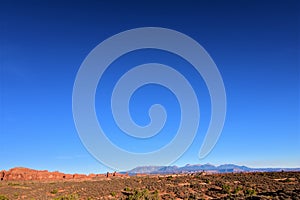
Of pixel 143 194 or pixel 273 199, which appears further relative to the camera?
pixel 143 194

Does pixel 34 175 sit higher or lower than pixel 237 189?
higher

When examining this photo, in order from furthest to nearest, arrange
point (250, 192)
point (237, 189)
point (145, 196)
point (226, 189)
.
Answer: point (226, 189) < point (237, 189) < point (145, 196) < point (250, 192)

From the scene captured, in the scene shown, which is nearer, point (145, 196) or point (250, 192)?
point (250, 192)

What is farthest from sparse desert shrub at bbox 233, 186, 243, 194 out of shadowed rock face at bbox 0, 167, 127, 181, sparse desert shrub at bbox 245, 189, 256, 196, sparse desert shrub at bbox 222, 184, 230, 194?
shadowed rock face at bbox 0, 167, 127, 181

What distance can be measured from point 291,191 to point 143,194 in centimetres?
1605

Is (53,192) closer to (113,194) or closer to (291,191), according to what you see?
(113,194)

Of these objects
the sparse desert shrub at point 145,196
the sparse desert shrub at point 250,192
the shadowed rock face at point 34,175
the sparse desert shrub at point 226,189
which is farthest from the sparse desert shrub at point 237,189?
the shadowed rock face at point 34,175

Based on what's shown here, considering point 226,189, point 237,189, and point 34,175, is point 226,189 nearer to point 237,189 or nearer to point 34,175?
point 237,189

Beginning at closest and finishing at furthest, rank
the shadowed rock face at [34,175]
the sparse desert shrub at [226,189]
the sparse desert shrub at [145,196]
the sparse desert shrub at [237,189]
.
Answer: the sparse desert shrub at [145,196]
the sparse desert shrub at [237,189]
the sparse desert shrub at [226,189]
the shadowed rock face at [34,175]

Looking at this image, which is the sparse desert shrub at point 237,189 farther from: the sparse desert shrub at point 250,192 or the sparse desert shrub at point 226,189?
the sparse desert shrub at point 250,192

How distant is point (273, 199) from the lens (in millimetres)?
30984

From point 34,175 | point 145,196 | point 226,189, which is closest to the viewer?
point 145,196

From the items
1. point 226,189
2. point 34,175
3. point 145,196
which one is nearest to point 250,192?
point 226,189

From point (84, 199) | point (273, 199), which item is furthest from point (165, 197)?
point (273, 199)
